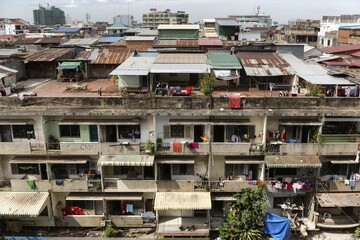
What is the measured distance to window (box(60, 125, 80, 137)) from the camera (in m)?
24.2

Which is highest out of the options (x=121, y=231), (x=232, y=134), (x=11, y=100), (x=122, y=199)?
(x=11, y=100)

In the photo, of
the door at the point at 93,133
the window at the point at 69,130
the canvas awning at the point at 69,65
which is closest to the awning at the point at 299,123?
the door at the point at 93,133

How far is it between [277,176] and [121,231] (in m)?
12.4

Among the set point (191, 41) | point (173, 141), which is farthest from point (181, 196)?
point (191, 41)

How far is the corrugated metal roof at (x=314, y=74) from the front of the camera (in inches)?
1003

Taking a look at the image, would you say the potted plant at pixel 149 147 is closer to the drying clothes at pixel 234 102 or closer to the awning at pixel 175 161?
the awning at pixel 175 161

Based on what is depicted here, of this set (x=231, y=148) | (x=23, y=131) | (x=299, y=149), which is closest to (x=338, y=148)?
(x=299, y=149)

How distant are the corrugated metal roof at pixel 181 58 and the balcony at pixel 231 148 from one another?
9.41 meters

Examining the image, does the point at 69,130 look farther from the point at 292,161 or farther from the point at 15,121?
the point at 292,161

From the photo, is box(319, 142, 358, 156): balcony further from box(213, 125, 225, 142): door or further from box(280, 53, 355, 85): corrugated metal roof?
box(213, 125, 225, 142): door

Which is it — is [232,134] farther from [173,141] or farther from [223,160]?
[173,141]

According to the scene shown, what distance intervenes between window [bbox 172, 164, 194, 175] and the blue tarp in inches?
246

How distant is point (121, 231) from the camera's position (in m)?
25.2

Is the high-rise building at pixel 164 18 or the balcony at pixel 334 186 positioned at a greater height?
the high-rise building at pixel 164 18
